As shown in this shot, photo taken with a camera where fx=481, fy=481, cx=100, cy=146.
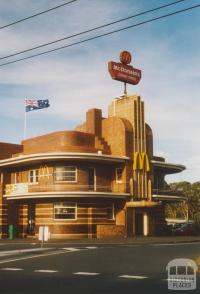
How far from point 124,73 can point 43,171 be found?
39.1 feet

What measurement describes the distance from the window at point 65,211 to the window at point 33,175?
13.2ft

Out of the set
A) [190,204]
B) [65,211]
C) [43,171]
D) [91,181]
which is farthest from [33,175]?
[190,204]

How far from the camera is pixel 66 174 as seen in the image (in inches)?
1587

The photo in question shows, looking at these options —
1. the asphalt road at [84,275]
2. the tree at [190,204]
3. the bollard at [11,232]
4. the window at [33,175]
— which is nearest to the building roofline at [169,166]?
the window at [33,175]

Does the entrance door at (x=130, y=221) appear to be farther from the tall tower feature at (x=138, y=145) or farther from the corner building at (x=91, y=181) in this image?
the tall tower feature at (x=138, y=145)

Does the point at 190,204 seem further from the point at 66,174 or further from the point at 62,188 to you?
the point at 62,188

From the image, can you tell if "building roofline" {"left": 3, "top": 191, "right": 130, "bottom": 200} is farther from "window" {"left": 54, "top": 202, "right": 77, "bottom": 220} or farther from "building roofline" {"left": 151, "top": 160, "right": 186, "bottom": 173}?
"building roofline" {"left": 151, "top": 160, "right": 186, "bottom": 173}

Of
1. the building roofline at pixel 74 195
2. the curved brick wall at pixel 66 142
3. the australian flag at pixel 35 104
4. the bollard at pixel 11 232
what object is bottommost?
the bollard at pixel 11 232

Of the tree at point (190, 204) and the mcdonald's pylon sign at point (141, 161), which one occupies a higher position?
the mcdonald's pylon sign at point (141, 161)

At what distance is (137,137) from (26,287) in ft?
104

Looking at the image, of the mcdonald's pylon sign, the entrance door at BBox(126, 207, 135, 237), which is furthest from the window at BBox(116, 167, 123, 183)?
the entrance door at BBox(126, 207, 135, 237)

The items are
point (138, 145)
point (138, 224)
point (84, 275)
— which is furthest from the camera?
point (138, 145)

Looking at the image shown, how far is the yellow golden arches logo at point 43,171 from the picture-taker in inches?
1620

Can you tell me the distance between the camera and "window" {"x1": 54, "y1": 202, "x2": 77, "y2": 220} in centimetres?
3984
